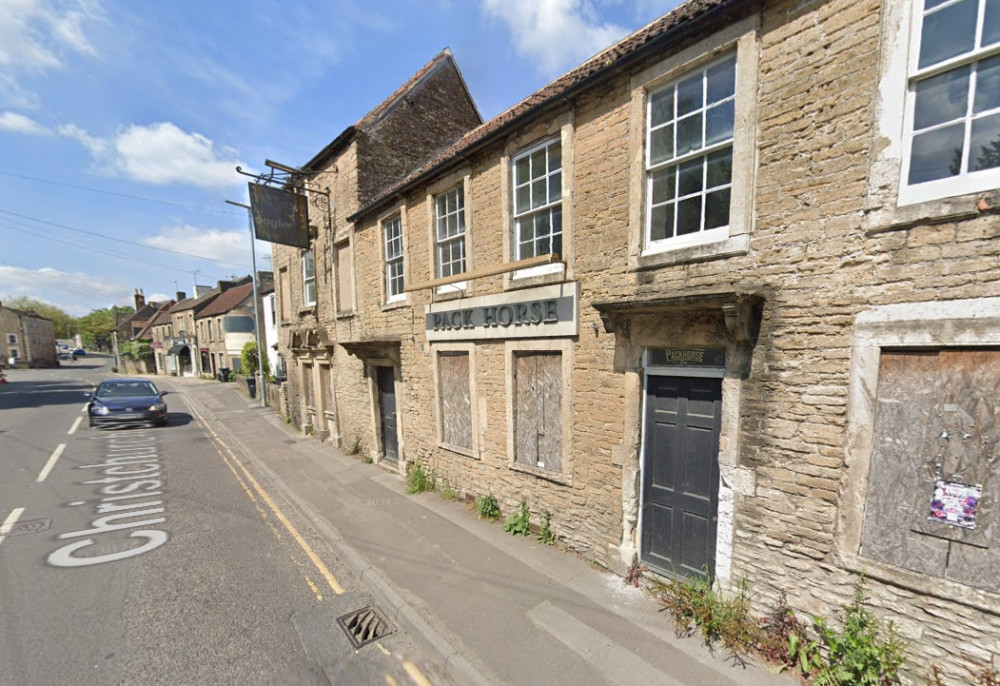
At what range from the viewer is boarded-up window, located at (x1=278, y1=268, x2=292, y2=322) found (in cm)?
1311

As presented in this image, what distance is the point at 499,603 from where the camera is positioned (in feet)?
13.6

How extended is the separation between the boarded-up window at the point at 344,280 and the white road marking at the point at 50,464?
701 cm

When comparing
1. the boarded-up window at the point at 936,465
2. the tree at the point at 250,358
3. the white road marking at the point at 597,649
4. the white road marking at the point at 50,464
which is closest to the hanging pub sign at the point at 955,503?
the boarded-up window at the point at 936,465

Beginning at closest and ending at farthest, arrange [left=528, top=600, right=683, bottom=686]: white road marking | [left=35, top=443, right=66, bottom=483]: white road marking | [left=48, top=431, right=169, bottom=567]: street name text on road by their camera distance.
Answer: [left=528, top=600, right=683, bottom=686]: white road marking → [left=48, top=431, right=169, bottom=567]: street name text on road → [left=35, top=443, right=66, bottom=483]: white road marking

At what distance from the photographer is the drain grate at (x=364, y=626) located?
372 cm

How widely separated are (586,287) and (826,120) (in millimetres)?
2590

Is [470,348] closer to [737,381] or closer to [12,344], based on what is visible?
[737,381]

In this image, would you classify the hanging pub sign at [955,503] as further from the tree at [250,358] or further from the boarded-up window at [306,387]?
the tree at [250,358]

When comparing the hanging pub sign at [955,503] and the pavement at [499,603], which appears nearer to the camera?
the hanging pub sign at [955,503]

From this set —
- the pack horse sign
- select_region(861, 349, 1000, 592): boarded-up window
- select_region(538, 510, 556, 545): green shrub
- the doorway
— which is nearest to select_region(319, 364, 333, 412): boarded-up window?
the doorway

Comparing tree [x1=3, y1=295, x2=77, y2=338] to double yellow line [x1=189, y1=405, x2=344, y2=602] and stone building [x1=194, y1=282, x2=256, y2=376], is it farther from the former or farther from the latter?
double yellow line [x1=189, y1=405, x2=344, y2=602]

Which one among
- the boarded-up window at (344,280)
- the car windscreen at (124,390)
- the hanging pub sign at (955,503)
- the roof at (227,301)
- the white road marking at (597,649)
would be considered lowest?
the white road marking at (597,649)

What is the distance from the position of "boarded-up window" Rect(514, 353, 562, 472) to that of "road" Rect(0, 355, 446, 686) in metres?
2.70

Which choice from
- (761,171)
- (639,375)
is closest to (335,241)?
(639,375)
